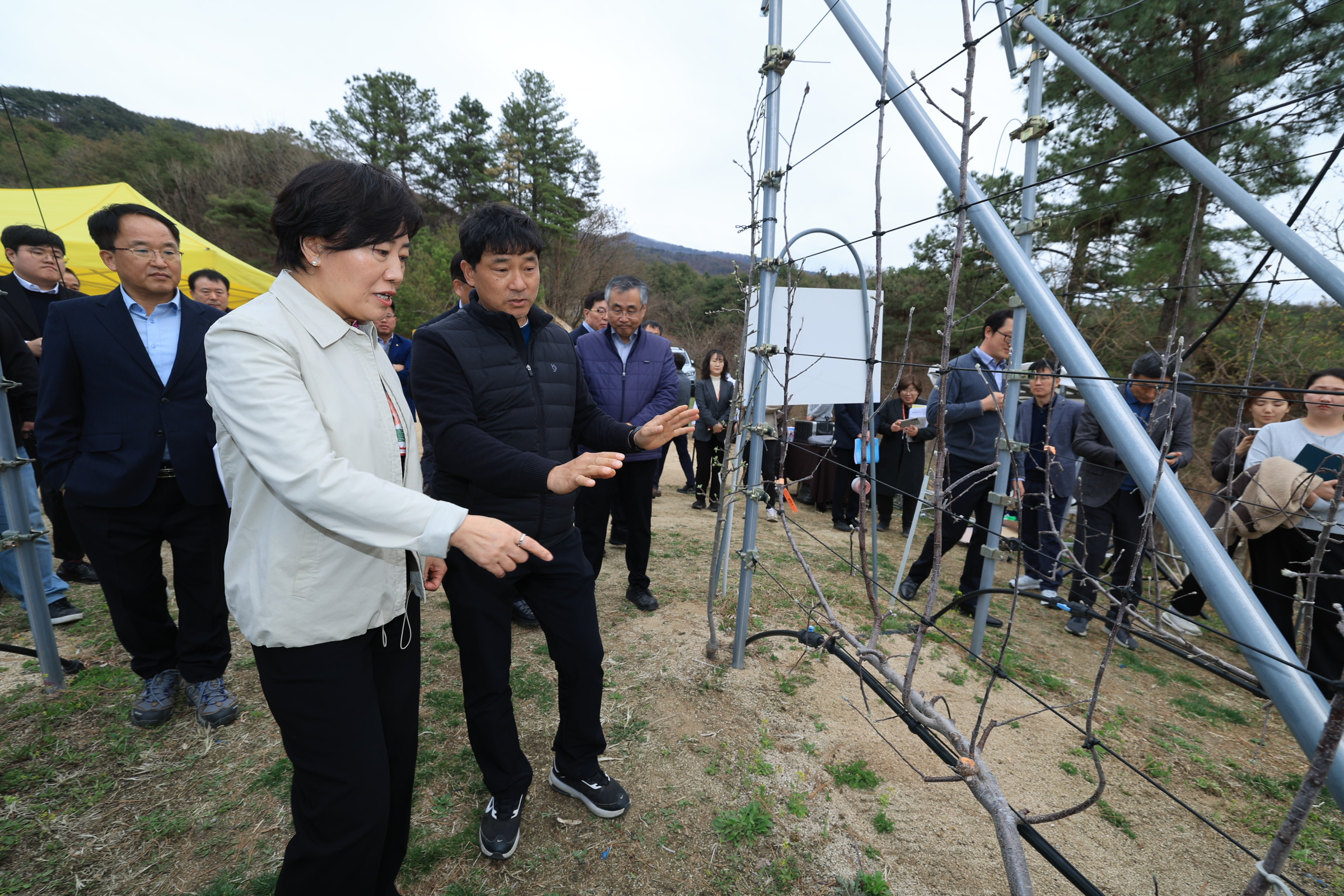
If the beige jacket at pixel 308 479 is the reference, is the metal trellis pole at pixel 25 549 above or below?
below

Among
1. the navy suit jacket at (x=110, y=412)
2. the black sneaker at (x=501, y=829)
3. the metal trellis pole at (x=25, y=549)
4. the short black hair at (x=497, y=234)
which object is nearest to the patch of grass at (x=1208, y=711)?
the black sneaker at (x=501, y=829)

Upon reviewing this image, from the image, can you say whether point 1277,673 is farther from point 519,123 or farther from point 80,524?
point 519,123

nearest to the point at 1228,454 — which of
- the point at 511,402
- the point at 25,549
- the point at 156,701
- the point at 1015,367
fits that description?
the point at 1015,367

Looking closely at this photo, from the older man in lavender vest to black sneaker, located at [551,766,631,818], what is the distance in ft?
5.09

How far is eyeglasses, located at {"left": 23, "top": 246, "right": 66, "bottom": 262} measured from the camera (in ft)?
12.4

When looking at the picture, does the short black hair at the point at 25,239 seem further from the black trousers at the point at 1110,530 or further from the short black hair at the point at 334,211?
the black trousers at the point at 1110,530

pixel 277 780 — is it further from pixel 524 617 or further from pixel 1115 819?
pixel 1115 819

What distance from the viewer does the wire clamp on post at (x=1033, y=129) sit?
2715 millimetres

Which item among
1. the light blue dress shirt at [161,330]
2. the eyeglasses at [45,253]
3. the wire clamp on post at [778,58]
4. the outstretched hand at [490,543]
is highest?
the wire clamp on post at [778,58]

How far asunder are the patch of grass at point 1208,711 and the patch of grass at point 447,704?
3825 mm

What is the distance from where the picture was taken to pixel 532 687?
293 cm

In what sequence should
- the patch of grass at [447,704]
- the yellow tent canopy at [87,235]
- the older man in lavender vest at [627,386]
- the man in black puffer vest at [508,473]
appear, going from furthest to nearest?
1. the yellow tent canopy at [87,235]
2. the older man in lavender vest at [627,386]
3. the patch of grass at [447,704]
4. the man in black puffer vest at [508,473]

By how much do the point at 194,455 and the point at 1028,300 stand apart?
125 inches

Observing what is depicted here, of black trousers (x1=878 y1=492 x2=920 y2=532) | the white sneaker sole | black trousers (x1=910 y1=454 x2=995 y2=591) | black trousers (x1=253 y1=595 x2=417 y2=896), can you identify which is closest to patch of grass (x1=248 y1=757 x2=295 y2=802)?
the white sneaker sole
